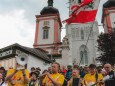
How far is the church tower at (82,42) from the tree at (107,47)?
13.8 metres

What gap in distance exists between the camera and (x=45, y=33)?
48406mm

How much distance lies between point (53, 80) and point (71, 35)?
4029cm

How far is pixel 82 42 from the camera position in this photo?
4544cm

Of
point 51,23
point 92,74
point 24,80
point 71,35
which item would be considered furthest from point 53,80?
point 51,23

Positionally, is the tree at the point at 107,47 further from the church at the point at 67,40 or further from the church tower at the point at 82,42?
the church tower at the point at 82,42

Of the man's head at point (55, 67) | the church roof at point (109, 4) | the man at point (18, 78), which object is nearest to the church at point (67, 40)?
the church roof at point (109, 4)

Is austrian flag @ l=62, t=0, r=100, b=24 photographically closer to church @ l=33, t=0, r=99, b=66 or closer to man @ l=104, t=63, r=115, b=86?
man @ l=104, t=63, r=115, b=86

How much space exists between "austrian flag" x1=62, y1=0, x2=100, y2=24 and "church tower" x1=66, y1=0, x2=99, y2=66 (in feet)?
100

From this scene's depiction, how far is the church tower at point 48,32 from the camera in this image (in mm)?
46688

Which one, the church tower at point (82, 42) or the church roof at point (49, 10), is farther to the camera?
the church roof at point (49, 10)

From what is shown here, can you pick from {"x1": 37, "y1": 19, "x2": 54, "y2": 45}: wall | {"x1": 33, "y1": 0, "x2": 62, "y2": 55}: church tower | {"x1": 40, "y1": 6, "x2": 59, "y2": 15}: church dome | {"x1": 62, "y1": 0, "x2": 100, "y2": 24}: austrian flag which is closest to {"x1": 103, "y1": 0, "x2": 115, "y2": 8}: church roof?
{"x1": 33, "y1": 0, "x2": 62, "y2": 55}: church tower

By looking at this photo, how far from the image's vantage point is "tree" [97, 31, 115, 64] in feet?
89.4

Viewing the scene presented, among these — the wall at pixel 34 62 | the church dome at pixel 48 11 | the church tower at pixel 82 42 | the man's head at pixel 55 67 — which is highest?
the church dome at pixel 48 11

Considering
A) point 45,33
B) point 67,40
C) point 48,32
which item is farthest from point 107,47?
point 45,33
